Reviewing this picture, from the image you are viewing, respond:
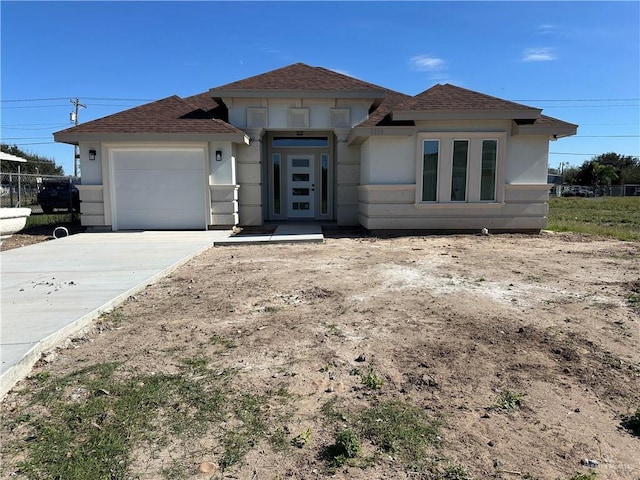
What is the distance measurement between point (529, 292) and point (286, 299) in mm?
3384

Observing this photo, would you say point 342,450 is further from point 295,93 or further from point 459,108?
point 295,93

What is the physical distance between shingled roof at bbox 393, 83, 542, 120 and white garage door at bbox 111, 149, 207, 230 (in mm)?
6333

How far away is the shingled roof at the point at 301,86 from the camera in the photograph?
46.4 feet

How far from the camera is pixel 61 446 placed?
104 inches

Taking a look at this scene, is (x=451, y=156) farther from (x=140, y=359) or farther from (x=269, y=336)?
(x=140, y=359)

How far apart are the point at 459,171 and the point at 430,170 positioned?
837 mm

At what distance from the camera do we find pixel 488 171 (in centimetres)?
1297

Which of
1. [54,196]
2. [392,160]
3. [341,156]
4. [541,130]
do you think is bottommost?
[54,196]

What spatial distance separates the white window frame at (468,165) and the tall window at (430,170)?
83mm

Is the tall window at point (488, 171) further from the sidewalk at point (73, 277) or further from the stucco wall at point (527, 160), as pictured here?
the sidewalk at point (73, 277)

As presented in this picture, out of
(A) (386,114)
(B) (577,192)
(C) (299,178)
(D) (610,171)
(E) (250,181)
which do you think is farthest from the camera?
(D) (610,171)

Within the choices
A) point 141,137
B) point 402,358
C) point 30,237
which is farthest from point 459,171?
point 30,237

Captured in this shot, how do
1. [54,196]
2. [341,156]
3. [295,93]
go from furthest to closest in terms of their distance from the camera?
[54,196]
[341,156]
[295,93]

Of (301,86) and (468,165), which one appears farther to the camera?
(301,86)
